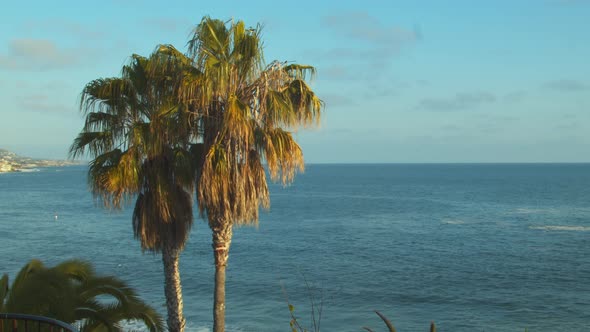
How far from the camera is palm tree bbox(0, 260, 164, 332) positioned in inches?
453

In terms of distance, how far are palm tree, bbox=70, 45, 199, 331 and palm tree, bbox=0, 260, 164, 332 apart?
73.2 inches

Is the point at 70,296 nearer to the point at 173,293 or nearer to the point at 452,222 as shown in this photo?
the point at 173,293

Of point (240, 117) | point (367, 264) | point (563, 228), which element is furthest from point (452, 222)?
point (240, 117)

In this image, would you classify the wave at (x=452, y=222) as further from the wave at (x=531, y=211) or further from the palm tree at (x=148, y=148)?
the palm tree at (x=148, y=148)

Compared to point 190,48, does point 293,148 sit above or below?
below

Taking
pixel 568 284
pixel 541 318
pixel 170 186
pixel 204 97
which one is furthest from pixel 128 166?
pixel 568 284

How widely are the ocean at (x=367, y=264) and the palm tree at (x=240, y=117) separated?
2961 mm

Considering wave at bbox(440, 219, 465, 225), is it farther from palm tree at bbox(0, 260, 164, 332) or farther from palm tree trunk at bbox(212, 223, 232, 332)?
palm tree at bbox(0, 260, 164, 332)

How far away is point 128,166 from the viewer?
13.5m

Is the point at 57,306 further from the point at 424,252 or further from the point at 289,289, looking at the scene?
the point at 424,252

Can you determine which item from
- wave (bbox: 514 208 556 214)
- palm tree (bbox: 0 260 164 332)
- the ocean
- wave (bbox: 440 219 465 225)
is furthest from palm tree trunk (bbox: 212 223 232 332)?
wave (bbox: 514 208 556 214)

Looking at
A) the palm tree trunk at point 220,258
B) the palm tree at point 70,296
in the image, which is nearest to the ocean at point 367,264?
the palm tree at point 70,296

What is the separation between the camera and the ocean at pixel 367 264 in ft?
117

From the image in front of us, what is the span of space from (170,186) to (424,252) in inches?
1782
